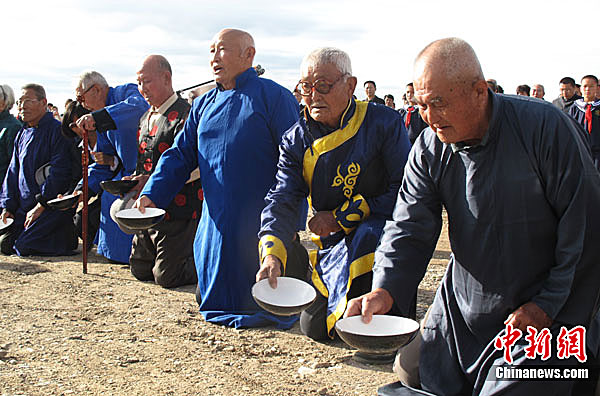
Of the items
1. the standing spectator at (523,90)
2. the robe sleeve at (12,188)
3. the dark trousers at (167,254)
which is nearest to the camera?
the dark trousers at (167,254)

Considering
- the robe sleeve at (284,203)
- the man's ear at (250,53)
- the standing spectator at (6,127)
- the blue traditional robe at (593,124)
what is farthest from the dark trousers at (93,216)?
the blue traditional robe at (593,124)

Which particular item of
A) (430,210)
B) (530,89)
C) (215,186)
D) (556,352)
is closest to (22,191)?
(215,186)

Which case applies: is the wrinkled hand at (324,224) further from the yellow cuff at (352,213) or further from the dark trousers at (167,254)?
the dark trousers at (167,254)

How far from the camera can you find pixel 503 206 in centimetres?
238

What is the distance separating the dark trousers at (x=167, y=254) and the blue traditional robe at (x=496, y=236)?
127 inches

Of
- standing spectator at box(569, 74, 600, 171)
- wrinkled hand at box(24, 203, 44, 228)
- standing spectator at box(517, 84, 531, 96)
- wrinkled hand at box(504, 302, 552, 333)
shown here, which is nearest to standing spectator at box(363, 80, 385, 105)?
standing spectator at box(517, 84, 531, 96)

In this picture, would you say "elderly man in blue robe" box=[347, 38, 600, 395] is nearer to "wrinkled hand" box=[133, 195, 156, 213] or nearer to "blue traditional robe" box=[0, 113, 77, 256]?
"wrinkled hand" box=[133, 195, 156, 213]

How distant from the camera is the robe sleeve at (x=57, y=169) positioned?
22.6ft

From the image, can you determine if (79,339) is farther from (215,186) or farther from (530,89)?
(530,89)

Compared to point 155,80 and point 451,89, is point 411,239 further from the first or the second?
point 155,80

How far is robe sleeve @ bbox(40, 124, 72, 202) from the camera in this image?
6902 millimetres

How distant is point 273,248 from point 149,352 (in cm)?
108

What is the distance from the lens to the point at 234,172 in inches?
175

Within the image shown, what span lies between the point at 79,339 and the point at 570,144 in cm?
308
